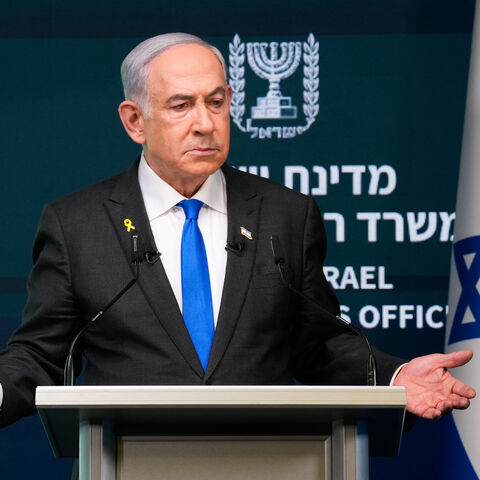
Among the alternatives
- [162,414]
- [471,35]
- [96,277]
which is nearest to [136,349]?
[96,277]

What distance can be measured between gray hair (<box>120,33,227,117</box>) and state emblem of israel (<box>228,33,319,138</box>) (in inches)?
53.5

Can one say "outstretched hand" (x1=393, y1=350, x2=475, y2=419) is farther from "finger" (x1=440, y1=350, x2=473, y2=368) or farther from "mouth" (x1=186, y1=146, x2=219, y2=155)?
"mouth" (x1=186, y1=146, x2=219, y2=155)

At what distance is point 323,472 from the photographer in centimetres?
179

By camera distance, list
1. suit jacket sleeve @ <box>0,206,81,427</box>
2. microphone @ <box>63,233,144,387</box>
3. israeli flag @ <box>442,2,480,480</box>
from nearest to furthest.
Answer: microphone @ <box>63,233,144,387</box> < suit jacket sleeve @ <box>0,206,81,427</box> < israeli flag @ <box>442,2,480,480</box>

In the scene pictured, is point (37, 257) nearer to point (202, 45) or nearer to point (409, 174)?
point (202, 45)

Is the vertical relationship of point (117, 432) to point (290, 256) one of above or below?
below

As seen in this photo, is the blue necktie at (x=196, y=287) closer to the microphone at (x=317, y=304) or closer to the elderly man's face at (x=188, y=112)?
the elderly man's face at (x=188, y=112)

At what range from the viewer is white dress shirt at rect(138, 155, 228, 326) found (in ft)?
7.86

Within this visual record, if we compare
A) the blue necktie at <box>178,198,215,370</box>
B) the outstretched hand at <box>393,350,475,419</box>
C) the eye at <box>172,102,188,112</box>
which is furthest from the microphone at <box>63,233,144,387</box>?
the outstretched hand at <box>393,350,475,419</box>

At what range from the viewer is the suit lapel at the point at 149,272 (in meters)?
2.24

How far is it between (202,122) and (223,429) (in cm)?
92

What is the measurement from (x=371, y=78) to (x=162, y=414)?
8.43 ft

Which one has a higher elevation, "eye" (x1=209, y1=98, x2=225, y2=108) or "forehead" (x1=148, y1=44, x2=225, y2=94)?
"forehead" (x1=148, y1=44, x2=225, y2=94)

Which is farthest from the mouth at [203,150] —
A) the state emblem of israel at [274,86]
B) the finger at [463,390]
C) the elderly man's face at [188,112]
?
the state emblem of israel at [274,86]
